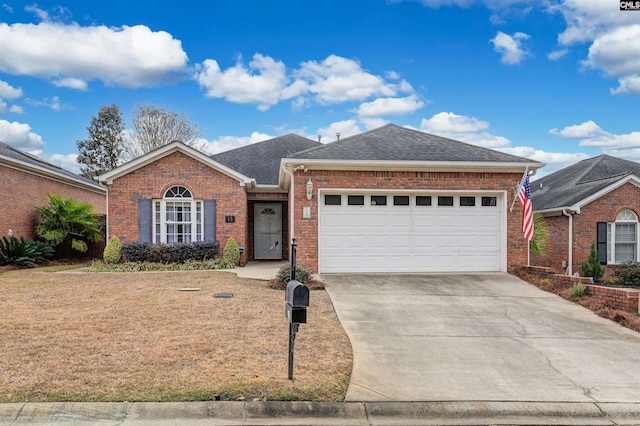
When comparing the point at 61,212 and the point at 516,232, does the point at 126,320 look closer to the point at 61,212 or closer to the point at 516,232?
the point at 516,232

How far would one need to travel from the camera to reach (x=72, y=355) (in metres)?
5.40

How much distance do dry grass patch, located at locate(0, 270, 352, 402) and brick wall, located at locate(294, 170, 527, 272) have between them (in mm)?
2409

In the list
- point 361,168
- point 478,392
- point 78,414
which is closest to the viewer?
point 78,414

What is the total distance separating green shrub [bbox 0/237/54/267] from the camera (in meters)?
14.8

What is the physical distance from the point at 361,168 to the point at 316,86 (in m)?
10.5

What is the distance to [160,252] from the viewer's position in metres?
14.4

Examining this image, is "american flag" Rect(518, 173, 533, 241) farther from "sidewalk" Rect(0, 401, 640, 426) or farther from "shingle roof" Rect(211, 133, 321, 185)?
"shingle roof" Rect(211, 133, 321, 185)

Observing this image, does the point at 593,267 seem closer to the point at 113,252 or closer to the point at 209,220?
the point at 209,220

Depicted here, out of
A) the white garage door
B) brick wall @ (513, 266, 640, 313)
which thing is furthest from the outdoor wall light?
brick wall @ (513, 266, 640, 313)

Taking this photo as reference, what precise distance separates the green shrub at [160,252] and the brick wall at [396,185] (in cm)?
439

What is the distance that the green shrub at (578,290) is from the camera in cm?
938

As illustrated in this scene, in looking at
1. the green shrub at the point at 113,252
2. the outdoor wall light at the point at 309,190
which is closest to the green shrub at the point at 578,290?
the outdoor wall light at the point at 309,190

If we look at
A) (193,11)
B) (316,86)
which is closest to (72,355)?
(193,11)

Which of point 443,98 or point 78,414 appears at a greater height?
point 443,98
